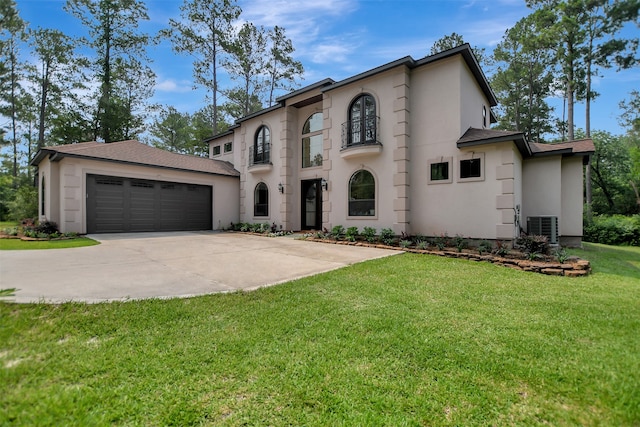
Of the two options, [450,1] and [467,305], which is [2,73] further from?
[467,305]

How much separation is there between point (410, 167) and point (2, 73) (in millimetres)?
32357

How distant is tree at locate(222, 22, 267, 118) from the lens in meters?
20.8

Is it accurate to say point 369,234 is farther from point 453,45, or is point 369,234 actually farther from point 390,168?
point 453,45

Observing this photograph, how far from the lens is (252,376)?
7.06 feet

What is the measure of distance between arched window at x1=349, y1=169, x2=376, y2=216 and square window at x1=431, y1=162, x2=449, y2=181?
207cm

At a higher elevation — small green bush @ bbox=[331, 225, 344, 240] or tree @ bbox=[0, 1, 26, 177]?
tree @ bbox=[0, 1, 26, 177]

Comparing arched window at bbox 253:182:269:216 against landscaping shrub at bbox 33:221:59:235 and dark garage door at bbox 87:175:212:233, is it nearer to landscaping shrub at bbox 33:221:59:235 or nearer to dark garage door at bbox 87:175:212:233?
dark garage door at bbox 87:175:212:233

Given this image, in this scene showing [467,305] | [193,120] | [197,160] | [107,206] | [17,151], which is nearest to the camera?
[467,305]

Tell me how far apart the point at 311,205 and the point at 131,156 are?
845cm

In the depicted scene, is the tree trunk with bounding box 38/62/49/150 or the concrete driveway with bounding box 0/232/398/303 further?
the tree trunk with bounding box 38/62/49/150

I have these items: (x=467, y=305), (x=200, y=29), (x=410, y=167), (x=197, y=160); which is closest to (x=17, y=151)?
(x=200, y=29)

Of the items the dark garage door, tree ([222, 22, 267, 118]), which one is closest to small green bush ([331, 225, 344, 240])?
the dark garage door

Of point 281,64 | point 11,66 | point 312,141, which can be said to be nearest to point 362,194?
point 312,141

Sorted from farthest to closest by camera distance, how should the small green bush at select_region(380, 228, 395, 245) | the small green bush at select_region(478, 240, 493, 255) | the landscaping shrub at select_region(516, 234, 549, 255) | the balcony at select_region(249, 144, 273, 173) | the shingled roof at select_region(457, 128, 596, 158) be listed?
the balcony at select_region(249, 144, 273, 173) < the small green bush at select_region(380, 228, 395, 245) < the shingled roof at select_region(457, 128, 596, 158) < the small green bush at select_region(478, 240, 493, 255) < the landscaping shrub at select_region(516, 234, 549, 255)
